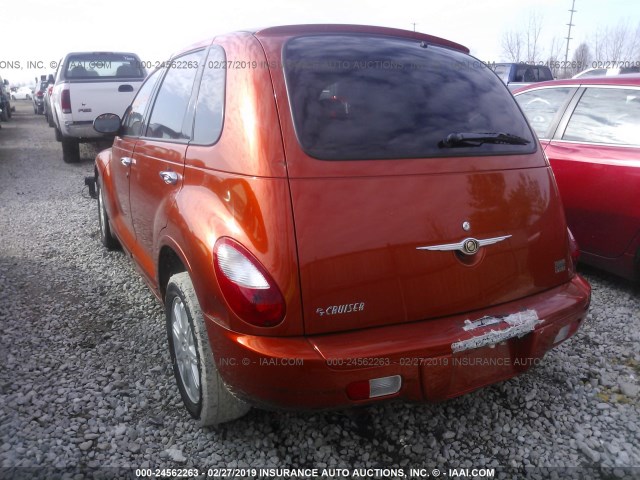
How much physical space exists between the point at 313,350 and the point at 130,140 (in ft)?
7.31

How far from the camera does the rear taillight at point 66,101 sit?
29.0 ft

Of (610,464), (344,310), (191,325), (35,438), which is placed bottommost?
(610,464)

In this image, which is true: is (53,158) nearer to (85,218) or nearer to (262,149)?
(85,218)

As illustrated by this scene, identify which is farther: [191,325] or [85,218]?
[85,218]

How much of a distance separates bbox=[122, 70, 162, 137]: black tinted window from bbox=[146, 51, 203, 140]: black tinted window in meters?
0.23

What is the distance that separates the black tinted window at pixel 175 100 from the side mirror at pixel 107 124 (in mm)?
640

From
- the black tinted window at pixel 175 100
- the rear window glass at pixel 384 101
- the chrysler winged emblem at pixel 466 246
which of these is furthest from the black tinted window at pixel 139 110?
the chrysler winged emblem at pixel 466 246

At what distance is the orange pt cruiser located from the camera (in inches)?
72.4

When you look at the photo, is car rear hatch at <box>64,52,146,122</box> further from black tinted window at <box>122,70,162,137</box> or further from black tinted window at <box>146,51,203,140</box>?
black tinted window at <box>146,51,203,140</box>

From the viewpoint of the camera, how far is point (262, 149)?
6.38ft

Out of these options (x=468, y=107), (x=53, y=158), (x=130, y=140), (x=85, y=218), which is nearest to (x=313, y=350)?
(x=468, y=107)

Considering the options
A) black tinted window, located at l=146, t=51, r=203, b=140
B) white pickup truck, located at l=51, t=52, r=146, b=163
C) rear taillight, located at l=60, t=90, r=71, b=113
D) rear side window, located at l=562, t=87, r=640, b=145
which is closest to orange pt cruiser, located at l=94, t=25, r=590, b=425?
black tinted window, located at l=146, t=51, r=203, b=140

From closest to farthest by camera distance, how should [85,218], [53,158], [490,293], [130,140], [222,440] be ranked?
[490,293] → [222,440] → [130,140] → [85,218] → [53,158]

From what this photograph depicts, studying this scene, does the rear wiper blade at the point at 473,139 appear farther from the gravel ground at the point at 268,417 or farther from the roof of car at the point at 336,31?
the gravel ground at the point at 268,417
